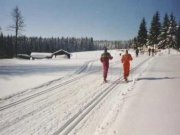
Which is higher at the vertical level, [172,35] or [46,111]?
[172,35]

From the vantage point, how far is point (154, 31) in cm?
7488

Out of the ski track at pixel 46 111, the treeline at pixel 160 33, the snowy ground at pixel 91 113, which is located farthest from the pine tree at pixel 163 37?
the ski track at pixel 46 111

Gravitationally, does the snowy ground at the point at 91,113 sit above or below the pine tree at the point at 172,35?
below

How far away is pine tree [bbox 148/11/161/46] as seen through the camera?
242 ft

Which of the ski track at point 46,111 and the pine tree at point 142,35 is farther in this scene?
the pine tree at point 142,35

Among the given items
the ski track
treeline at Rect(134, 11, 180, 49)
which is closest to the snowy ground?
the ski track

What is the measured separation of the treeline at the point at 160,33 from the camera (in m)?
70.8

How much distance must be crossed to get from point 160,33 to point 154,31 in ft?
6.34

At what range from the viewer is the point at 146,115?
7.41 m

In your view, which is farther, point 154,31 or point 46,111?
point 154,31

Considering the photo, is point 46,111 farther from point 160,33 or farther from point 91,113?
point 160,33

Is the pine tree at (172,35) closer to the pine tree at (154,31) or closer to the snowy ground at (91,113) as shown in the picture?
the pine tree at (154,31)

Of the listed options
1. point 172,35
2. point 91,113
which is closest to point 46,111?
point 91,113

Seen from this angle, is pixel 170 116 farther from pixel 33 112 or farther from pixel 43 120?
pixel 33 112
